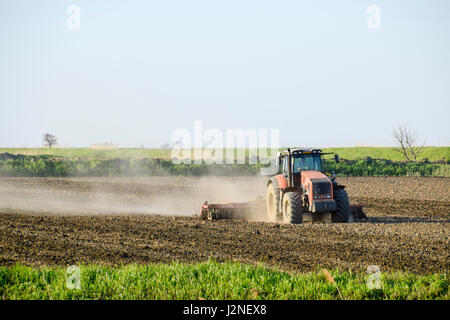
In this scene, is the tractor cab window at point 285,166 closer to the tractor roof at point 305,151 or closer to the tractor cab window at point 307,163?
the tractor cab window at point 307,163

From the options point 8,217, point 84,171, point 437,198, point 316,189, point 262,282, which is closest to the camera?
point 262,282

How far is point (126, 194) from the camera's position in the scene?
1132 inches

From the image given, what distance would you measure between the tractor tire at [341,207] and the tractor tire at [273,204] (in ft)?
6.13

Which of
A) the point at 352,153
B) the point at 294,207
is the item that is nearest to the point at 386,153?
the point at 352,153

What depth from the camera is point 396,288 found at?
24.7 ft

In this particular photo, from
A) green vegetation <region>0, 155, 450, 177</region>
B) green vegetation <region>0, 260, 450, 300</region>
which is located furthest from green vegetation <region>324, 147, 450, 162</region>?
green vegetation <region>0, 260, 450, 300</region>

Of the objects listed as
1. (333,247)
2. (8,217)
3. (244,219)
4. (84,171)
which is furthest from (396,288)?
(84,171)

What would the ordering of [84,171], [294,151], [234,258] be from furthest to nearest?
[84,171] < [294,151] < [234,258]

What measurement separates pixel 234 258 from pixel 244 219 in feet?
25.2

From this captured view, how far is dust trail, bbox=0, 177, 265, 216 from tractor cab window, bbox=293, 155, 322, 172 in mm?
6033

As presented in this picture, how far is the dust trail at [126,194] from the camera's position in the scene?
883 inches

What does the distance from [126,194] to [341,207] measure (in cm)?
1565
